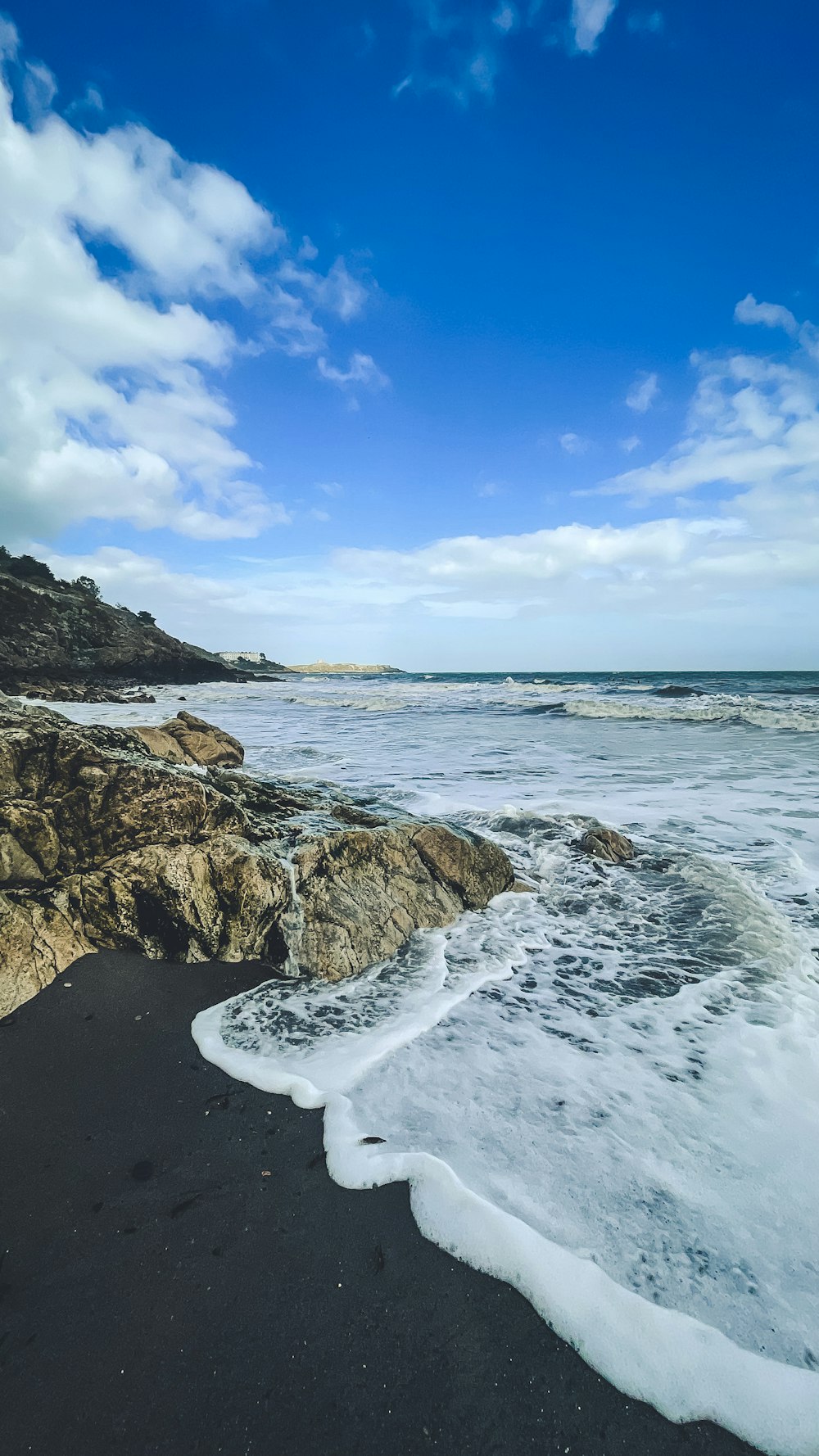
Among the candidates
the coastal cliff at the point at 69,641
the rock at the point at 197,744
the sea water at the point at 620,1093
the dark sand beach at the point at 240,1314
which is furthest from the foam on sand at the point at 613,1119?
the coastal cliff at the point at 69,641

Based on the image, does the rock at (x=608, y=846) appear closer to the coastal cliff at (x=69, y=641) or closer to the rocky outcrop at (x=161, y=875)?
the rocky outcrop at (x=161, y=875)

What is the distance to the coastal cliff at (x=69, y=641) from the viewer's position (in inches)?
1280

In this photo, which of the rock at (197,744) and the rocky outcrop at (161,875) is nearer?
the rocky outcrop at (161,875)

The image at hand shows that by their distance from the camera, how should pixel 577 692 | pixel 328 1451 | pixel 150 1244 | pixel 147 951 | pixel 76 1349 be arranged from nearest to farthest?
1. pixel 328 1451
2. pixel 76 1349
3. pixel 150 1244
4. pixel 147 951
5. pixel 577 692

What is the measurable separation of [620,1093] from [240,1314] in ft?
5.68

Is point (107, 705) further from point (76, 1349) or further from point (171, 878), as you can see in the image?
point (76, 1349)

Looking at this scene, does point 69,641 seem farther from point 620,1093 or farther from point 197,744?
point 620,1093

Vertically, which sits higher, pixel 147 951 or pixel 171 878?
pixel 171 878

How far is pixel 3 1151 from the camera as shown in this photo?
2098 mm

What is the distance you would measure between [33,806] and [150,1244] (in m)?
2.49

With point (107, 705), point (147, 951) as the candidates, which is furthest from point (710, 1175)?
point (107, 705)

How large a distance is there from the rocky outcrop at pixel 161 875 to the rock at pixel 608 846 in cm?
201

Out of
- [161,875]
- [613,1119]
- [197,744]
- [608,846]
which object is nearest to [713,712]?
[608,846]

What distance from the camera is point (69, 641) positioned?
3688 cm
